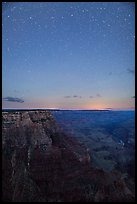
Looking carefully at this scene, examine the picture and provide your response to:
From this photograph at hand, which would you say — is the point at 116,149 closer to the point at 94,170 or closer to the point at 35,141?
the point at 94,170

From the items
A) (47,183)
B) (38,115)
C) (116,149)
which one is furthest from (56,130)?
(116,149)

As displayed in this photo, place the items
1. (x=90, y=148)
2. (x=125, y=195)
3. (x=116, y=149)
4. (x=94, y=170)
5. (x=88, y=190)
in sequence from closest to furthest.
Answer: (x=88, y=190) < (x=125, y=195) < (x=94, y=170) < (x=90, y=148) < (x=116, y=149)

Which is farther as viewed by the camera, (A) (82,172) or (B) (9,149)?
(A) (82,172)

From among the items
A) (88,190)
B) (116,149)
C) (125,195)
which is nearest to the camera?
(88,190)

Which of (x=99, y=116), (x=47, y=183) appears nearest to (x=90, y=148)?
(x=99, y=116)

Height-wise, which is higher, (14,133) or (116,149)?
(14,133)

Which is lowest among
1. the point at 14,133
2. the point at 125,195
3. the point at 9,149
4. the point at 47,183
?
the point at 125,195
